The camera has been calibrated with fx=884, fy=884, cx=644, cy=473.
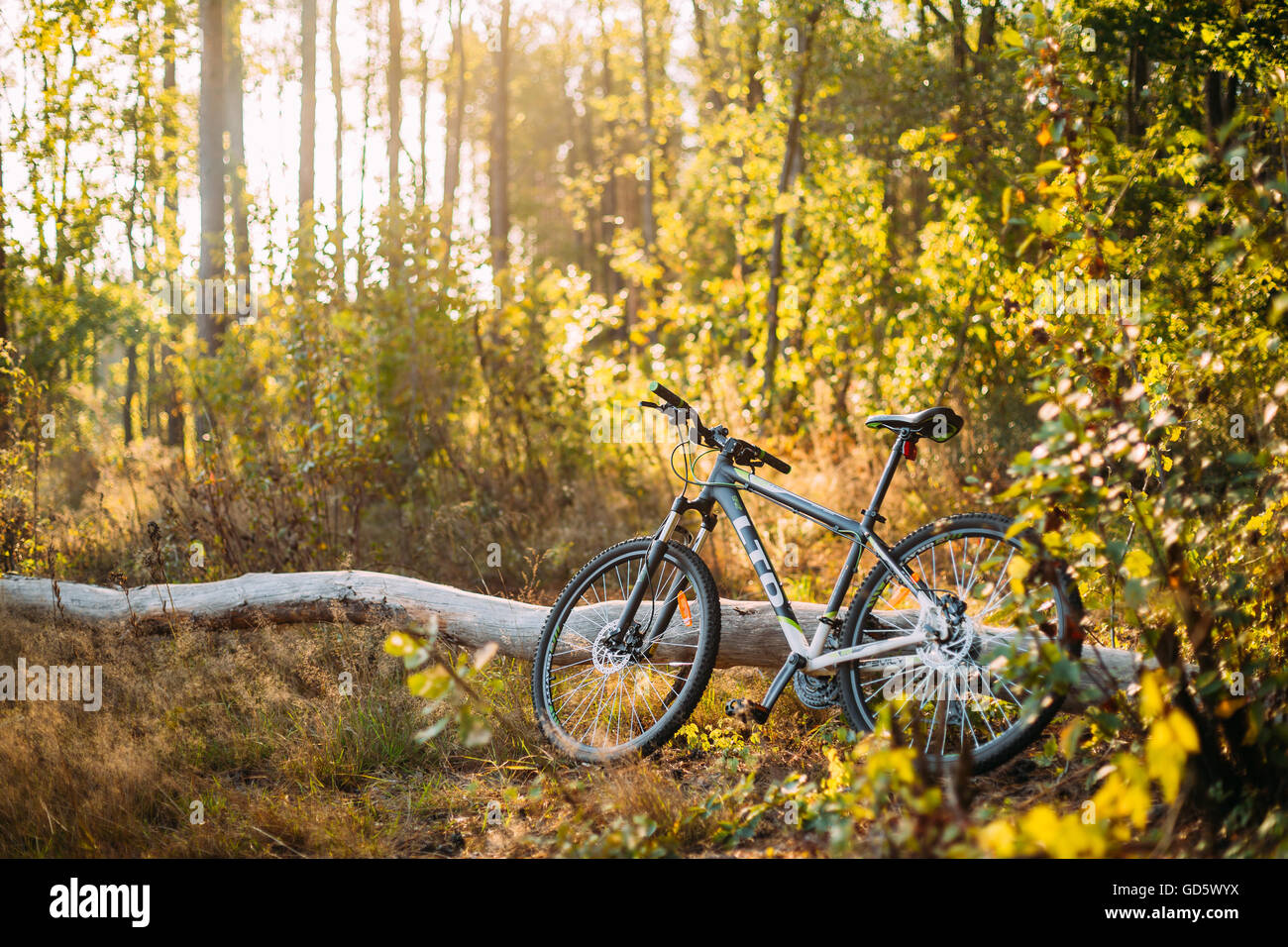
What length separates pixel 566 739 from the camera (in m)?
3.41

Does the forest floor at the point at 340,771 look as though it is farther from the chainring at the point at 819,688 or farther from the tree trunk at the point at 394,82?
the tree trunk at the point at 394,82

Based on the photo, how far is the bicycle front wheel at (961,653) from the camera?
262 centimetres

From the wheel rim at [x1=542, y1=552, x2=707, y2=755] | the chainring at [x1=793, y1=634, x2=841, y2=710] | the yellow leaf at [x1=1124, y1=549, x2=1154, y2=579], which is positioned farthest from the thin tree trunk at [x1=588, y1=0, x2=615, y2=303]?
the yellow leaf at [x1=1124, y1=549, x2=1154, y2=579]

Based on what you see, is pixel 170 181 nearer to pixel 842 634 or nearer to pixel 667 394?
pixel 667 394

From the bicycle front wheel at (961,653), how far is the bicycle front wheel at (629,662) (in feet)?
1.84

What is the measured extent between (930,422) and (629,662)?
57.1 inches

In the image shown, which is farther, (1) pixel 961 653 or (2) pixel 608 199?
(2) pixel 608 199

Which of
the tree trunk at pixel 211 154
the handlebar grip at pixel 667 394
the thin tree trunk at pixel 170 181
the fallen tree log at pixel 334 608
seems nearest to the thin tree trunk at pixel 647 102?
the tree trunk at pixel 211 154

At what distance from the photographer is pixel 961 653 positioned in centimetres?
283

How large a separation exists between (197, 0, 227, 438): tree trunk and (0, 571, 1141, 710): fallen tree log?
19.2 ft

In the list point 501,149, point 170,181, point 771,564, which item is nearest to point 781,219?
point 771,564
